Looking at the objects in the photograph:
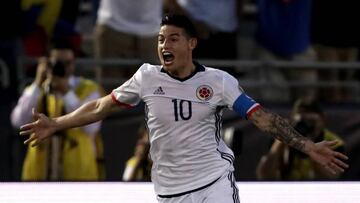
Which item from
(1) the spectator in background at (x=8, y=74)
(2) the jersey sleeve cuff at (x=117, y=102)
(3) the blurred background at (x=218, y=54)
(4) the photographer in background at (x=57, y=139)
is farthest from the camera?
(3) the blurred background at (x=218, y=54)

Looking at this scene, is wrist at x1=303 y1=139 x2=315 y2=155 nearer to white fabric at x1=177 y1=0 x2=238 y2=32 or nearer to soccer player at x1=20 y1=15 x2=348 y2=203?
soccer player at x1=20 y1=15 x2=348 y2=203

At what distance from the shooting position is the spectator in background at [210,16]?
9.91 meters

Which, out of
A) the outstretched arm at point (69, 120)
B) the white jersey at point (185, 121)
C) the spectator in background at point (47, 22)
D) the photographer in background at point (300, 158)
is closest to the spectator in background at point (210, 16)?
the spectator in background at point (47, 22)

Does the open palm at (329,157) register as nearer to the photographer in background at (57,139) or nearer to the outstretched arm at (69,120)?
the outstretched arm at (69,120)

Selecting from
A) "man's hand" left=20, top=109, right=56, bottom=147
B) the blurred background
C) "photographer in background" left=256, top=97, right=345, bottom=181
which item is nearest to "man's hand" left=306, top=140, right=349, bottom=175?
"man's hand" left=20, top=109, right=56, bottom=147

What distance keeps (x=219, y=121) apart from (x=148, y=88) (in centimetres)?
41

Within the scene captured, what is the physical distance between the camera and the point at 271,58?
400 inches

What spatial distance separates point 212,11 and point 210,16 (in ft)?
0.15

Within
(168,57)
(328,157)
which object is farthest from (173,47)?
(328,157)

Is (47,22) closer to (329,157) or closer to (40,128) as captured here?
(40,128)

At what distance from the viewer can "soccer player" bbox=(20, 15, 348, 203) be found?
5.81 metres

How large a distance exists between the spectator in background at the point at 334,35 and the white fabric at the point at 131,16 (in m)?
1.47

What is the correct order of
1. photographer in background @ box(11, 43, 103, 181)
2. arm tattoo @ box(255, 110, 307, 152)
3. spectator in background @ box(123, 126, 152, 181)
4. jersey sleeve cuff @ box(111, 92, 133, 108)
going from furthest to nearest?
spectator in background @ box(123, 126, 152, 181) < photographer in background @ box(11, 43, 103, 181) < jersey sleeve cuff @ box(111, 92, 133, 108) < arm tattoo @ box(255, 110, 307, 152)

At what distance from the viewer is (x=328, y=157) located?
556 cm
